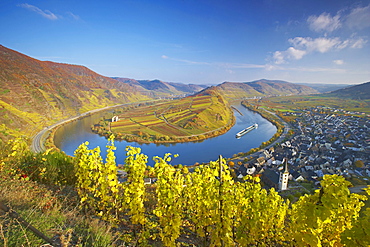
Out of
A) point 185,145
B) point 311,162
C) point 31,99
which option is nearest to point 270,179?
point 311,162

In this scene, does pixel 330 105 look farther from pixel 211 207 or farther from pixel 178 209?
pixel 178 209

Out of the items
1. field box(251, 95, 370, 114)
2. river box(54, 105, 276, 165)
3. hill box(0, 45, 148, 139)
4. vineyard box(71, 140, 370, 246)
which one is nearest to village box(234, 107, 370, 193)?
river box(54, 105, 276, 165)

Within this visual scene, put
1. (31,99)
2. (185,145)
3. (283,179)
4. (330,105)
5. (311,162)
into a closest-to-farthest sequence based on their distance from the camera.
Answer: (283,179) → (311,162) → (185,145) → (31,99) → (330,105)

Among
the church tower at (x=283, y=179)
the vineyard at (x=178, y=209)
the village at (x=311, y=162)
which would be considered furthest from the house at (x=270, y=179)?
the vineyard at (x=178, y=209)

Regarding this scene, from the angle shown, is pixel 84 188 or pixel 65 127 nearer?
pixel 84 188

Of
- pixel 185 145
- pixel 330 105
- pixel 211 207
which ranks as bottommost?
→ pixel 185 145

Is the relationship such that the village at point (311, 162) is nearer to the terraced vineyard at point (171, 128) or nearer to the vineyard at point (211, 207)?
the vineyard at point (211, 207)

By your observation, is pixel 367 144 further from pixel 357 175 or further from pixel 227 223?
pixel 227 223

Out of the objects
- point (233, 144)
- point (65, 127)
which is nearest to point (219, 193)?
point (233, 144)
